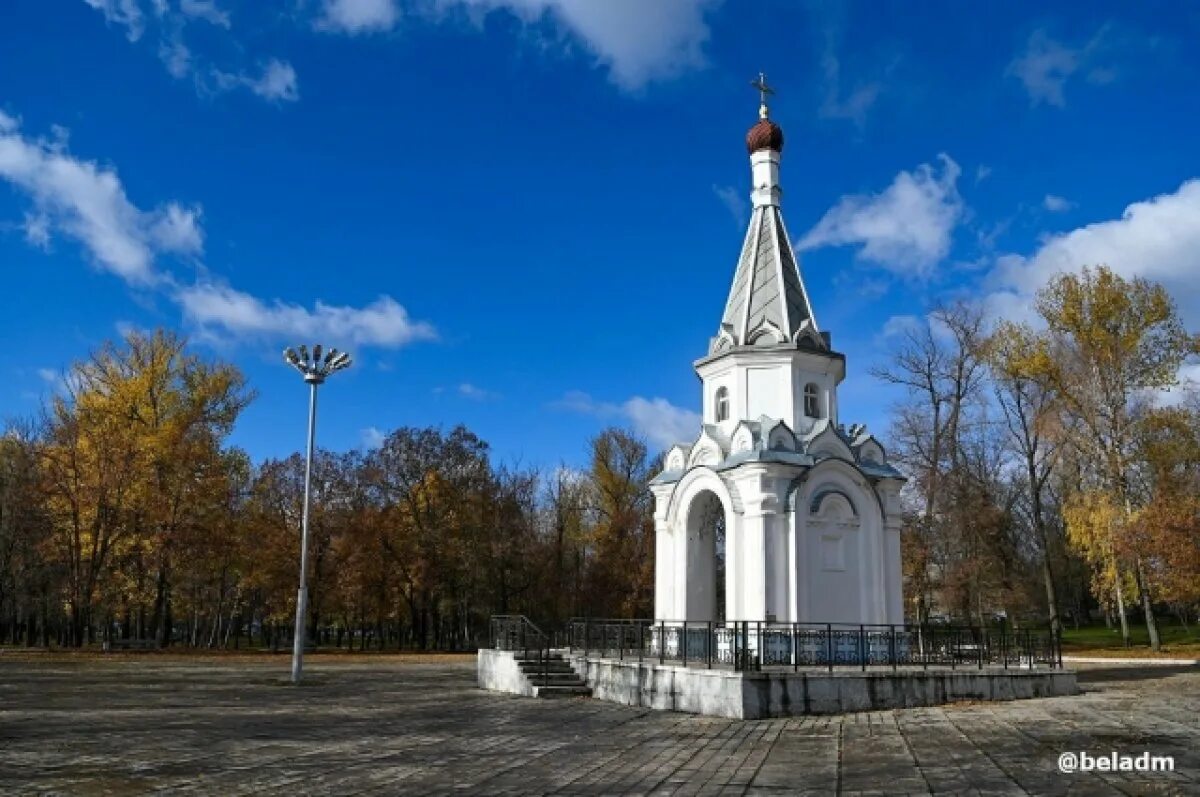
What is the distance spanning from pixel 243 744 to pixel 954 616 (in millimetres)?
31011

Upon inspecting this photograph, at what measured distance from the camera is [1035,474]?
127 feet

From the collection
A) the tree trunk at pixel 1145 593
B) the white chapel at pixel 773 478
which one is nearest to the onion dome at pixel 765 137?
the white chapel at pixel 773 478

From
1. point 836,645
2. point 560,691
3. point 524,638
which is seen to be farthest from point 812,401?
point 560,691

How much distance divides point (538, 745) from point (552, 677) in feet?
26.7

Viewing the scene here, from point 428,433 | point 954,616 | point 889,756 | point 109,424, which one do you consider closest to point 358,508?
point 428,433

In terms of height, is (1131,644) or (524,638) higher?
(524,638)

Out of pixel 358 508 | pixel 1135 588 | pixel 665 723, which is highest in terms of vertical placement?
pixel 358 508

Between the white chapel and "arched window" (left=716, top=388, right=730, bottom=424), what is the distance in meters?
0.04

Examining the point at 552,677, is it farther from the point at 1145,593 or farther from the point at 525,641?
the point at 1145,593

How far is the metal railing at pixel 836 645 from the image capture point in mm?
16609

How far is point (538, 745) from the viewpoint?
11.3 metres

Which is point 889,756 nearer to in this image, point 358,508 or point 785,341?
point 785,341

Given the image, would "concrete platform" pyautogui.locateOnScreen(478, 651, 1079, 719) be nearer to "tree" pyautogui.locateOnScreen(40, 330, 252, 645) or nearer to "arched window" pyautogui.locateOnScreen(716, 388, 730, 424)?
"arched window" pyautogui.locateOnScreen(716, 388, 730, 424)

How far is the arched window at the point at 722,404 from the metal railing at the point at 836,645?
215 inches
